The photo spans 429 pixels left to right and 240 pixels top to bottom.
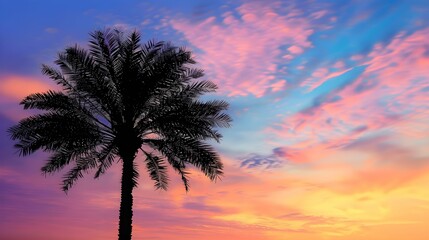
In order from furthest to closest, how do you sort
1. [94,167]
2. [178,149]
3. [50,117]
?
[94,167]
[178,149]
[50,117]

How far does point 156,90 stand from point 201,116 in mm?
2160

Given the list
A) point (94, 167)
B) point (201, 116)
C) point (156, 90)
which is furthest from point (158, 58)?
point (94, 167)

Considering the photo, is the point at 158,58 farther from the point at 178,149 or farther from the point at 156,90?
the point at 178,149

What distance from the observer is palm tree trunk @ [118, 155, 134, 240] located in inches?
852

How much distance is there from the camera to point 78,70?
2223 cm

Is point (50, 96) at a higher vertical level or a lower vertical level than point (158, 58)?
Result: lower

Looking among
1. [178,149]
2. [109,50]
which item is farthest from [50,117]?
[178,149]

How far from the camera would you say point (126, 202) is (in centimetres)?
2178

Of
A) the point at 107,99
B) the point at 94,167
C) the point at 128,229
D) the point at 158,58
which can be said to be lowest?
the point at 128,229

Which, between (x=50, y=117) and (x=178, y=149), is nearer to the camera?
(x=50, y=117)

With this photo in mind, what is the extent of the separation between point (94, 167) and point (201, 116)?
5920mm

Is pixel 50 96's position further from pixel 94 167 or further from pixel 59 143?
pixel 94 167

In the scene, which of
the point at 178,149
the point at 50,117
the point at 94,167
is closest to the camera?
the point at 50,117

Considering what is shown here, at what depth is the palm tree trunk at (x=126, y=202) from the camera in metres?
21.6
